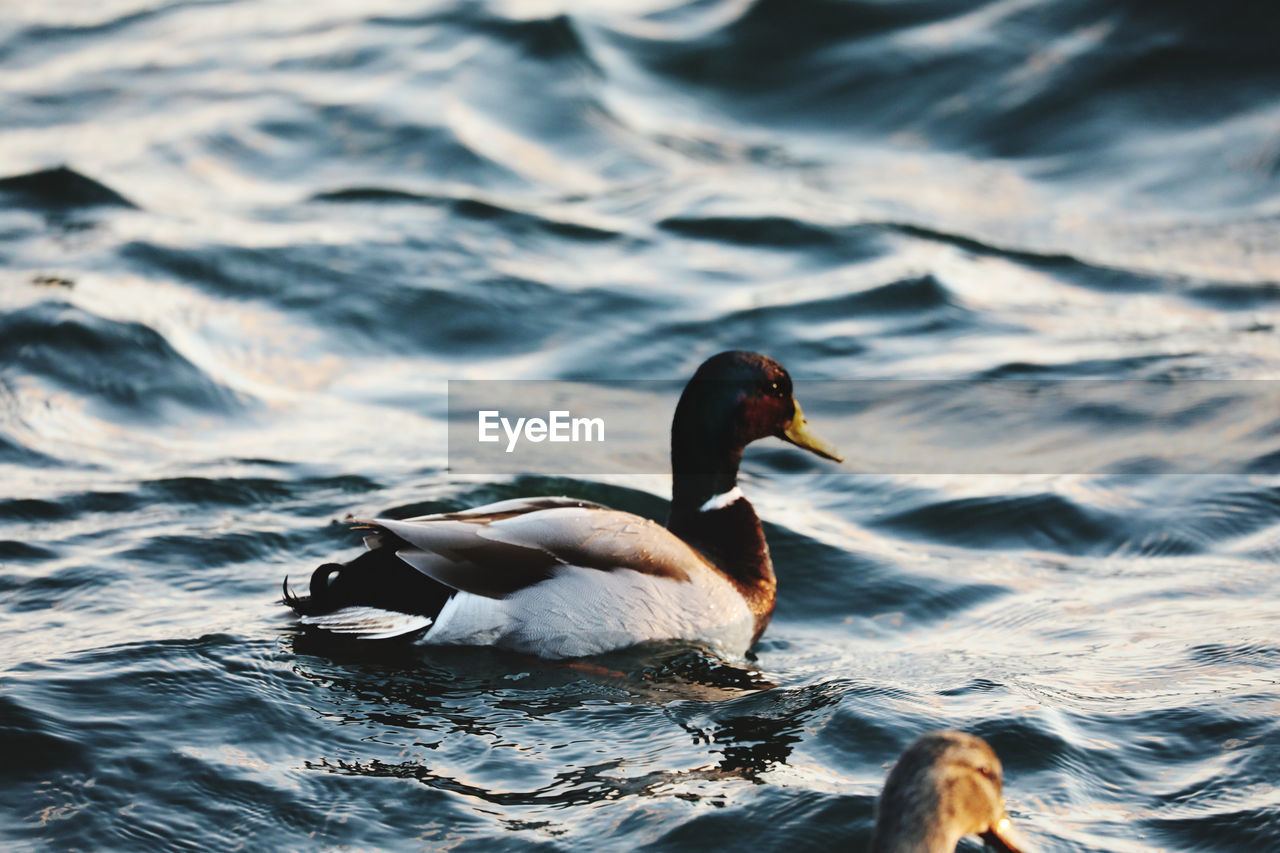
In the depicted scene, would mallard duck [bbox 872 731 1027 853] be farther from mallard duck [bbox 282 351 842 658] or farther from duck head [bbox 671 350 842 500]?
duck head [bbox 671 350 842 500]

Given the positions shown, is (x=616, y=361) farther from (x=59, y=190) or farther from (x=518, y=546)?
(x=59, y=190)

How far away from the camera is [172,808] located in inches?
180

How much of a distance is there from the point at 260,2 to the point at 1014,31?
7.38 metres

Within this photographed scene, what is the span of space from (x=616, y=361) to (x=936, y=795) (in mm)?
6372

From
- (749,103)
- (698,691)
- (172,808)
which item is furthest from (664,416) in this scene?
(749,103)

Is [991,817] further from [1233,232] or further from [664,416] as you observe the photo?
[1233,232]

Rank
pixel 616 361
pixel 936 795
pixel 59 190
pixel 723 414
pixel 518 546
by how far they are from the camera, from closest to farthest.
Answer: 1. pixel 936 795
2. pixel 518 546
3. pixel 723 414
4. pixel 616 361
5. pixel 59 190

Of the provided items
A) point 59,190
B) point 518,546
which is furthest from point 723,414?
point 59,190

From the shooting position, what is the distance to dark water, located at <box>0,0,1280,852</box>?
4.92 metres

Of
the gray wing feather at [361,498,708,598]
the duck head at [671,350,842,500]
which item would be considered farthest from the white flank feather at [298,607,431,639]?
the duck head at [671,350,842,500]

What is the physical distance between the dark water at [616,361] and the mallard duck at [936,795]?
87cm

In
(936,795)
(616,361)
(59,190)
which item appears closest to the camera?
(936,795)

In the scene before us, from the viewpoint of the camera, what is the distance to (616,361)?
9.85 meters

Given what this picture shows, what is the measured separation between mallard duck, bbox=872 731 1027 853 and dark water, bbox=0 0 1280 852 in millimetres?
870
